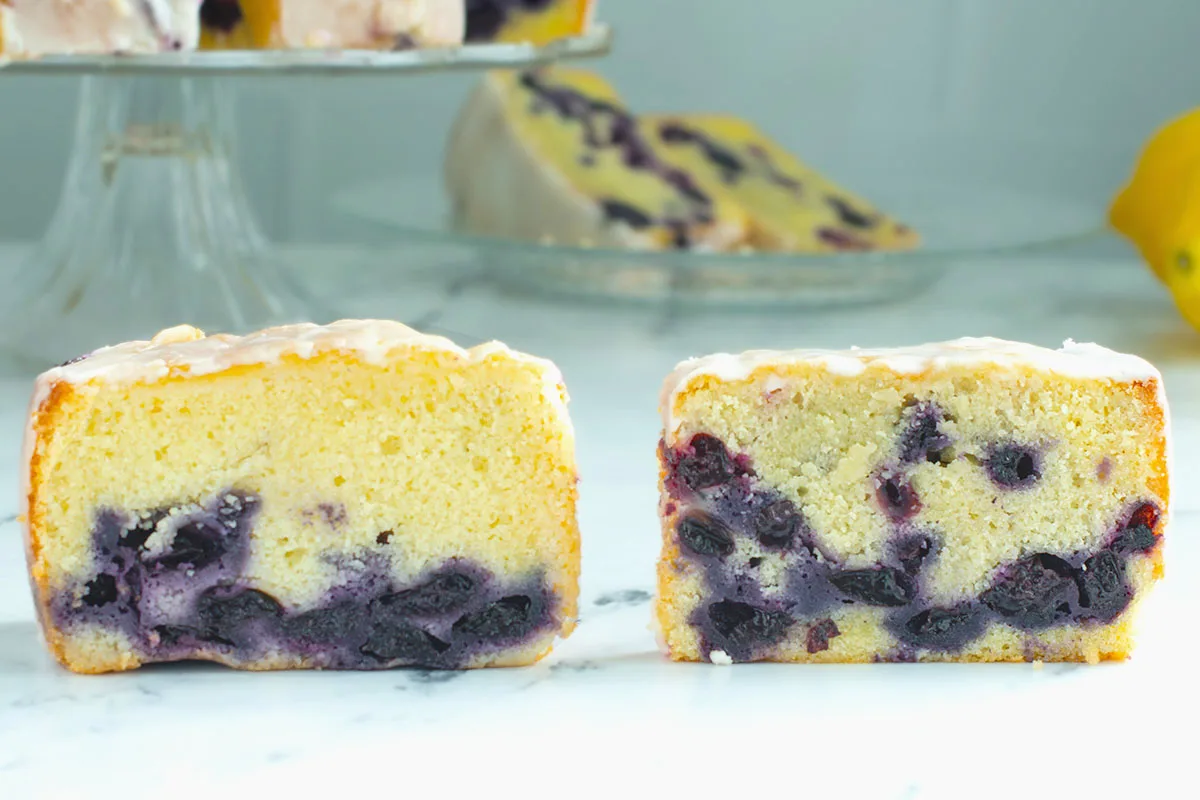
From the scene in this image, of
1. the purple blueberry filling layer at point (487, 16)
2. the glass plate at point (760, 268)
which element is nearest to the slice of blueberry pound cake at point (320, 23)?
the purple blueberry filling layer at point (487, 16)

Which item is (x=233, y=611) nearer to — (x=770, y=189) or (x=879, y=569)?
(x=879, y=569)

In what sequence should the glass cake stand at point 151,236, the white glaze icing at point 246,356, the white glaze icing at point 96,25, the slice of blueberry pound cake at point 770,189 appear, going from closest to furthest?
the white glaze icing at point 246,356
the white glaze icing at point 96,25
the glass cake stand at point 151,236
the slice of blueberry pound cake at point 770,189

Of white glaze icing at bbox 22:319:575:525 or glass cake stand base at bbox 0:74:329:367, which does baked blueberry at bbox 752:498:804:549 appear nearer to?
white glaze icing at bbox 22:319:575:525

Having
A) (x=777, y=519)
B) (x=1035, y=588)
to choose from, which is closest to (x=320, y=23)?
(x=777, y=519)

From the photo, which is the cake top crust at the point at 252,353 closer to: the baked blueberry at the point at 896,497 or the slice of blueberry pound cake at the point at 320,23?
the baked blueberry at the point at 896,497

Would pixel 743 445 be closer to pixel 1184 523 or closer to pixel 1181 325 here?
pixel 1184 523
